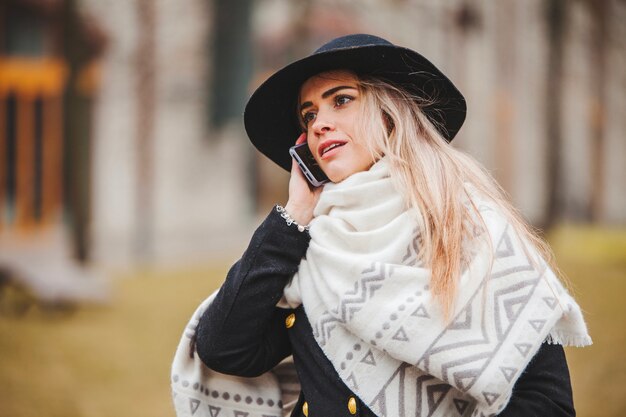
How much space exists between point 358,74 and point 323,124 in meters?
0.17

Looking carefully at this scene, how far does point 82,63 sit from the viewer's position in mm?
6645

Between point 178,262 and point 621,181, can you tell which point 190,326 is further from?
point 621,181

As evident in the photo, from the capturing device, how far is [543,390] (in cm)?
134

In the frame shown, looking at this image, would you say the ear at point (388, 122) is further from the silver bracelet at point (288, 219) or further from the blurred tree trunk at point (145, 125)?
the blurred tree trunk at point (145, 125)

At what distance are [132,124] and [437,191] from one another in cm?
607

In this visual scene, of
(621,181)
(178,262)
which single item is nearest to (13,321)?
(178,262)

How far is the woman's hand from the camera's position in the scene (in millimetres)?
1621

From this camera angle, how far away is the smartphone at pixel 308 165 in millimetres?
1672

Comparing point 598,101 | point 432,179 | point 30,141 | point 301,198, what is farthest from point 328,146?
point 30,141

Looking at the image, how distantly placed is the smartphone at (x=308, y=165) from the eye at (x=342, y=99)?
16cm

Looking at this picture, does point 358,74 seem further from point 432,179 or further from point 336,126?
point 432,179

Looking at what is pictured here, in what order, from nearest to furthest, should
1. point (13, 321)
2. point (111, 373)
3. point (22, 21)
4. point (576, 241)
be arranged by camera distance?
point (111, 373), point (13, 321), point (576, 241), point (22, 21)

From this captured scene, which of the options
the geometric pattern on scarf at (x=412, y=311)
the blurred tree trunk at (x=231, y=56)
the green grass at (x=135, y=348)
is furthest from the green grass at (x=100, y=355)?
the geometric pattern on scarf at (x=412, y=311)

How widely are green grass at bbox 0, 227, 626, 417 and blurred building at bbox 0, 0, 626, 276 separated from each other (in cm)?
77
